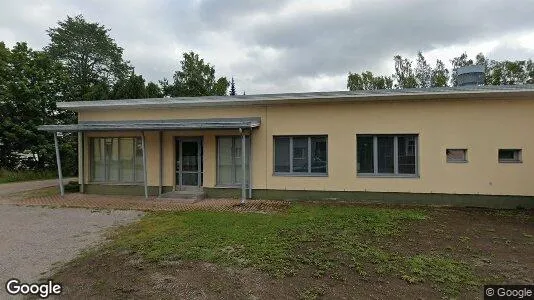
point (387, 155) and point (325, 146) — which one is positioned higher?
point (325, 146)

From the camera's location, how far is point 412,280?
4.34m

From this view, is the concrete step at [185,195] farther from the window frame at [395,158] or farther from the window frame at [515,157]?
the window frame at [515,157]

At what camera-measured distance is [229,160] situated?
11.3m

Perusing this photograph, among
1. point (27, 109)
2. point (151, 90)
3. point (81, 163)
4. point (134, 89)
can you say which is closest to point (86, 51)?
point (151, 90)

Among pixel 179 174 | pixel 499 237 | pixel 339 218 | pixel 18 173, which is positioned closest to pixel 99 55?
pixel 18 173

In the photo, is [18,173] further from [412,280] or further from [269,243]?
[412,280]

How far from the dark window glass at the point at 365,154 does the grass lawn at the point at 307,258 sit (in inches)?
94.4

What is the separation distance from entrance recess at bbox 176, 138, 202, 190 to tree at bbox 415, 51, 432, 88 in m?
33.8

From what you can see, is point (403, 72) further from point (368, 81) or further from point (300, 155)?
point (300, 155)

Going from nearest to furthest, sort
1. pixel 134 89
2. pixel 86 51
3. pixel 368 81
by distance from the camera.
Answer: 1. pixel 134 89
2. pixel 86 51
3. pixel 368 81

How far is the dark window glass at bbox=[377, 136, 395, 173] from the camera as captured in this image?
10.2 metres

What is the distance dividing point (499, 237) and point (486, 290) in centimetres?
303

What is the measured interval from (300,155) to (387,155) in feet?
9.12

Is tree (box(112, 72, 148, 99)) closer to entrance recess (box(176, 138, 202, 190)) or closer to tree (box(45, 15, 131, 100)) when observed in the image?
tree (box(45, 15, 131, 100))
